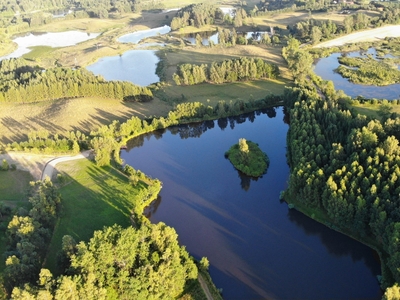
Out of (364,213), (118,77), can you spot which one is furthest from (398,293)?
(118,77)

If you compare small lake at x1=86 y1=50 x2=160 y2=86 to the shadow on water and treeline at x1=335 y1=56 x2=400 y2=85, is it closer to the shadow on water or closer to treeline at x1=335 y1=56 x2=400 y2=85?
treeline at x1=335 y1=56 x2=400 y2=85

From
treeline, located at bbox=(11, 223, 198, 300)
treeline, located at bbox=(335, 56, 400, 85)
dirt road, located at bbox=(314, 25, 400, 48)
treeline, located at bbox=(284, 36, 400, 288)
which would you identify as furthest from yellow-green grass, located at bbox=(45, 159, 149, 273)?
dirt road, located at bbox=(314, 25, 400, 48)

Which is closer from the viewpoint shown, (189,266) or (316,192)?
(189,266)

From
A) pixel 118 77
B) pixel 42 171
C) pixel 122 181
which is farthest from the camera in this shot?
pixel 118 77

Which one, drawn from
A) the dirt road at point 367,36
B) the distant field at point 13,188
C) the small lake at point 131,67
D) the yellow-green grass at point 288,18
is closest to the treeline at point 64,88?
the small lake at point 131,67

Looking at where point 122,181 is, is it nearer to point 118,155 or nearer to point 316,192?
point 118,155

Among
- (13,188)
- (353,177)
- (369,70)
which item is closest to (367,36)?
(369,70)
